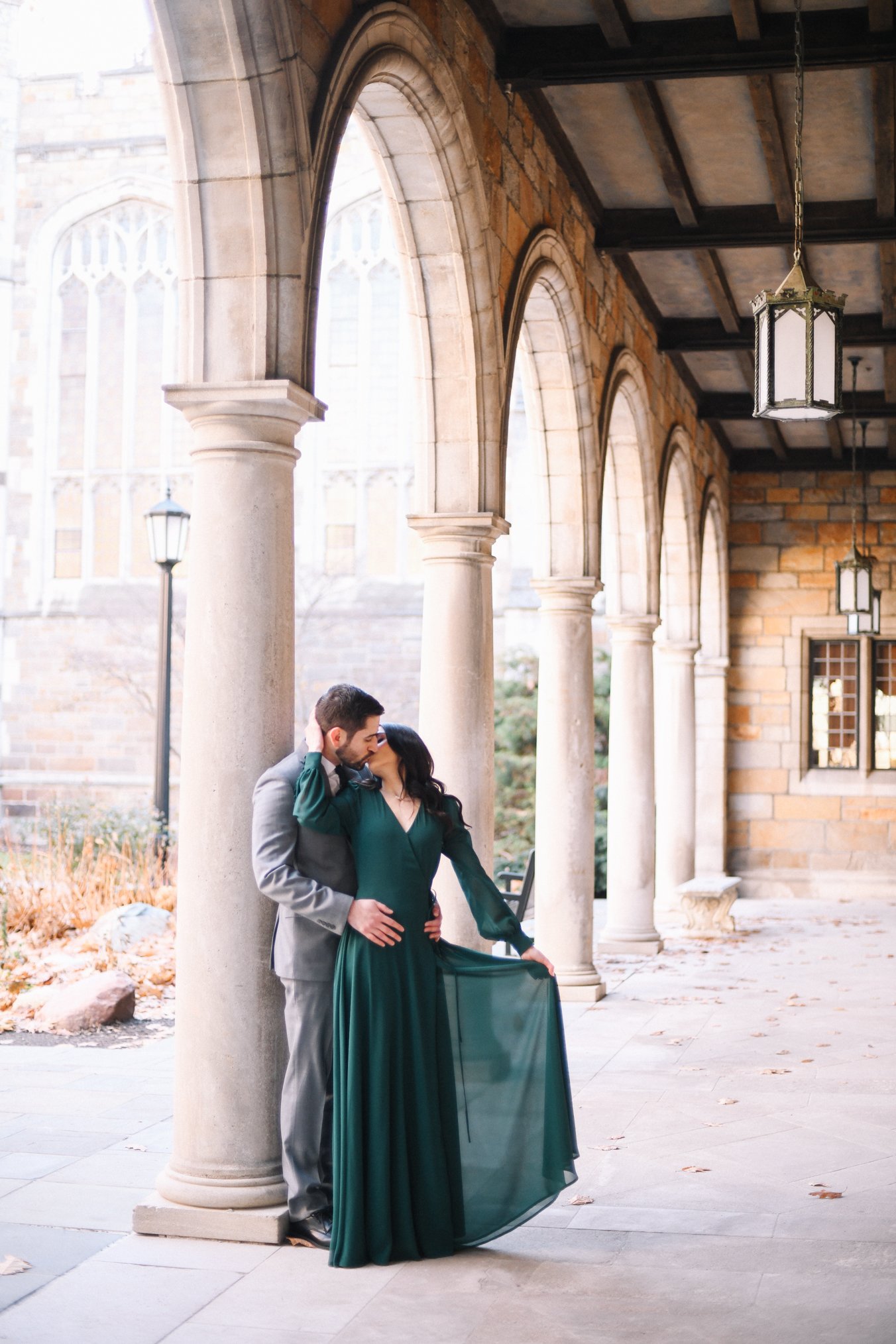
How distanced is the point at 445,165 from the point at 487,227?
552mm

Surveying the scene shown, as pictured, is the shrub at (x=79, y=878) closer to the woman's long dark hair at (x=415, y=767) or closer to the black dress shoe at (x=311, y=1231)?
the black dress shoe at (x=311, y=1231)

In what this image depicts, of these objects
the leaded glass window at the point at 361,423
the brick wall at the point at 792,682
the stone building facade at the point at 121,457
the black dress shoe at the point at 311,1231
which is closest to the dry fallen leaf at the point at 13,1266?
the black dress shoe at the point at 311,1231

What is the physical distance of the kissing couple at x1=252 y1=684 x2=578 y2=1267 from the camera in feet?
11.8

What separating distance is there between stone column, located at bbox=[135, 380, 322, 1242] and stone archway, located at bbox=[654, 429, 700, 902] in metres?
9.32

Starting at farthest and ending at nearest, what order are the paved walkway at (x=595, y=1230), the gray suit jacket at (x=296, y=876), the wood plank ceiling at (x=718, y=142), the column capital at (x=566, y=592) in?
1. the column capital at (x=566, y=592)
2. the wood plank ceiling at (x=718, y=142)
3. the gray suit jacket at (x=296, y=876)
4. the paved walkway at (x=595, y=1230)

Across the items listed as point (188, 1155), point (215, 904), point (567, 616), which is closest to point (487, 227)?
point (567, 616)

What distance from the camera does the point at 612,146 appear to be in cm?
787

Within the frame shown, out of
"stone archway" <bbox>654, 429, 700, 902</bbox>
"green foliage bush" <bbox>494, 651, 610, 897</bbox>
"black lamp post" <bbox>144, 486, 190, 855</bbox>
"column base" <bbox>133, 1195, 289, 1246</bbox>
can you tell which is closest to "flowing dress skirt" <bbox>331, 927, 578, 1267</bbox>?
"column base" <bbox>133, 1195, 289, 1246</bbox>

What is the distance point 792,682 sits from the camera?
51.6ft

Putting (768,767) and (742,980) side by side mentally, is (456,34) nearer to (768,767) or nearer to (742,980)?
(742,980)

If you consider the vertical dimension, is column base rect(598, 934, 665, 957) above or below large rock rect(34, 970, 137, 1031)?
below

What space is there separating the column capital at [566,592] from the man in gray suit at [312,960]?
15.1 feet

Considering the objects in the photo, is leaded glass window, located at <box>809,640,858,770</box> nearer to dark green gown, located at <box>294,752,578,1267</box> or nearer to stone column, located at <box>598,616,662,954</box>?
stone column, located at <box>598,616,662,954</box>

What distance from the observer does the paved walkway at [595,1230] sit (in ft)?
10.6
